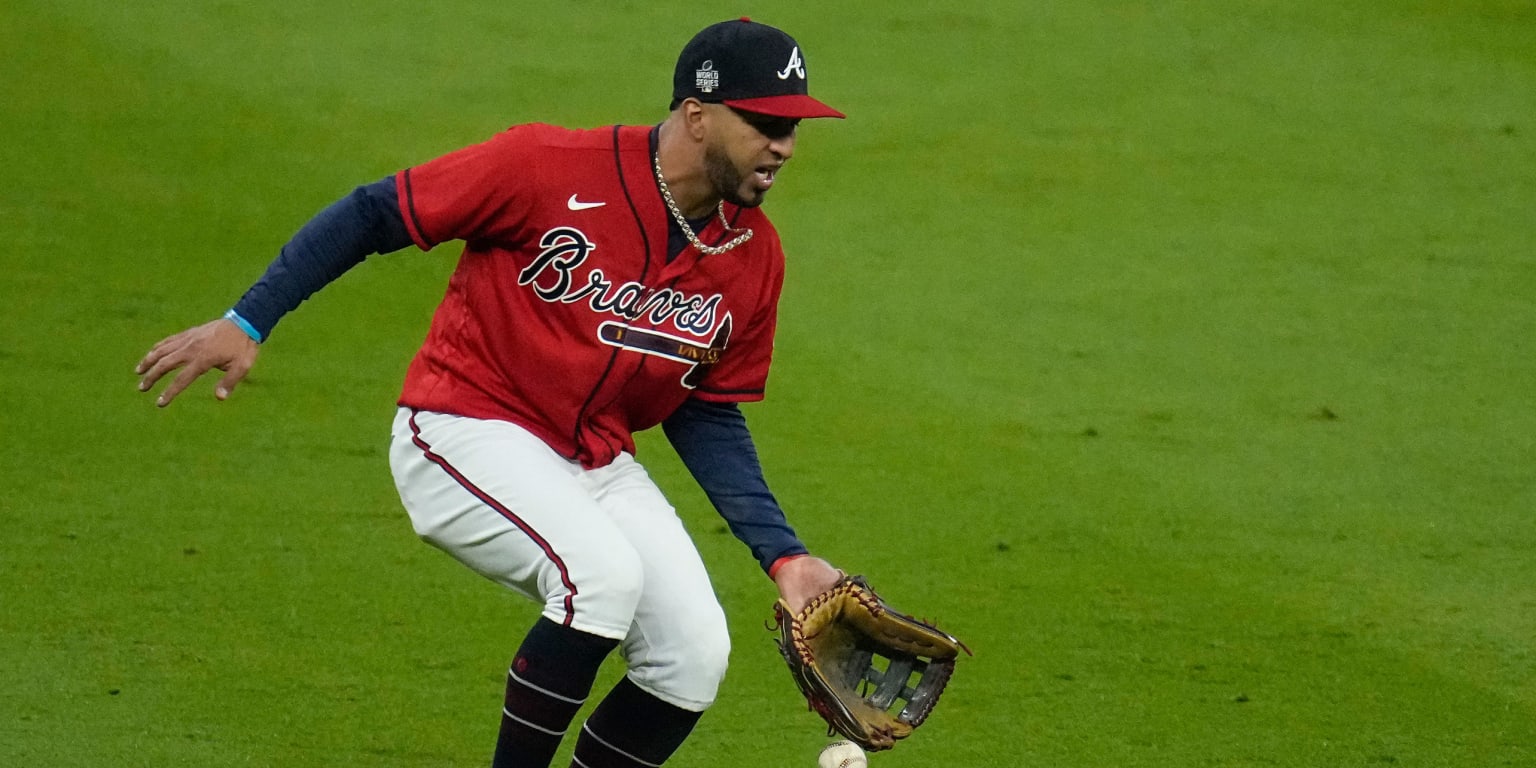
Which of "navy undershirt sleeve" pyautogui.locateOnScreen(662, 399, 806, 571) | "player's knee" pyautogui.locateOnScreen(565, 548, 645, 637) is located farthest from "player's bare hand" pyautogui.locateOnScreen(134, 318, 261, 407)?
"navy undershirt sleeve" pyautogui.locateOnScreen(662, 399, 806, 571)

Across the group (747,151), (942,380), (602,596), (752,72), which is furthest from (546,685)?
(942,380)

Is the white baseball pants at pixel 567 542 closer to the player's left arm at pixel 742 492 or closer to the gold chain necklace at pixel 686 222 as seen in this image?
the player's left arm at pixel 742 492

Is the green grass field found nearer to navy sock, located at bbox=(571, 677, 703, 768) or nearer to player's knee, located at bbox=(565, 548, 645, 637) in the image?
navy sock, located at bbox=(571, 677, 703, 768)

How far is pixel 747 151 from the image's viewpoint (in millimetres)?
3389

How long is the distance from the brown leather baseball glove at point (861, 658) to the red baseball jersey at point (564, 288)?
0.51m

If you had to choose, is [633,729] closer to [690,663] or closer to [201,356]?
[690,663]

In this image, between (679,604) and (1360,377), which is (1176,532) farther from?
(679,604)

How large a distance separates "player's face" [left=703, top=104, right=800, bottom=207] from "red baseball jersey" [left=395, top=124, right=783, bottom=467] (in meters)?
0.15

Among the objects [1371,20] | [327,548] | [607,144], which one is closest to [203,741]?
[327,548]

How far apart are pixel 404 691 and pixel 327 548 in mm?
950

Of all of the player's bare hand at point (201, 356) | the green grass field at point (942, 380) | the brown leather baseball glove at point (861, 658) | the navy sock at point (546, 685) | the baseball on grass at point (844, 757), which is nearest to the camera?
the player's bare hand at point (201, 356)

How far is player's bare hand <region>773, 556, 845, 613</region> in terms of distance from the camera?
11.5 ft

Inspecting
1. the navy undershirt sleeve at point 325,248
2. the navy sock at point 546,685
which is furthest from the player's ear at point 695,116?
the navy sock at point 546,685

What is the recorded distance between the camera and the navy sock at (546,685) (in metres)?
3.22
